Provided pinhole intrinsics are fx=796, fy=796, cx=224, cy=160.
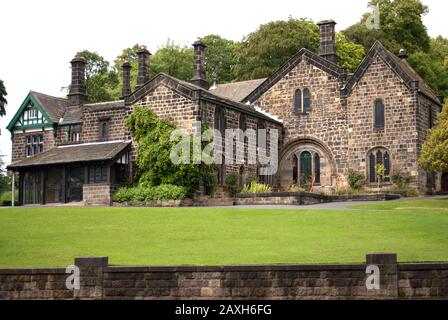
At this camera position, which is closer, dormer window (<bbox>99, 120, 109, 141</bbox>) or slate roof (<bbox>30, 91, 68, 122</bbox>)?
dormer window (<bbox>99, 120, 109, 141</bbox>)

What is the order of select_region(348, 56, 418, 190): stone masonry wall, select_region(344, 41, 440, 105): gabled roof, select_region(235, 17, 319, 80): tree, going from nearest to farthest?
select_region(348, 56, 418, 190): stone masonry wall < select_region(344, 41, 440, 105): gabled roof < select_region(235, 17, 319, 80): tree

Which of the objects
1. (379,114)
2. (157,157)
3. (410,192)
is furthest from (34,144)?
(410,192)

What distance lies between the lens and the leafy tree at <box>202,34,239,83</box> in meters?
75.1

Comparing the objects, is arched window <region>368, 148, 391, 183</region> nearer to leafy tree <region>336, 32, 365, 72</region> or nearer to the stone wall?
leafy tree <region>336, 32, 365, 72</region>

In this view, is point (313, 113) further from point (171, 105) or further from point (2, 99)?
point (2, 99)

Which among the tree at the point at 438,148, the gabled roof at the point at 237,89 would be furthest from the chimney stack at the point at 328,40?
the tree at the point at 438,148

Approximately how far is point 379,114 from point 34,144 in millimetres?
22410

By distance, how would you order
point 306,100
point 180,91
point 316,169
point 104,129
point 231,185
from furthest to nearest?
point 306,100
point 316,169
point 104,129
point 231,185
point 180,91

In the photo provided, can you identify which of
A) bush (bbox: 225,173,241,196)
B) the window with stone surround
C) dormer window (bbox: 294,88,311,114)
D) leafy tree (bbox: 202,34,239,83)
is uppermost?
leafy tree (bbox: 202,34,239,83)

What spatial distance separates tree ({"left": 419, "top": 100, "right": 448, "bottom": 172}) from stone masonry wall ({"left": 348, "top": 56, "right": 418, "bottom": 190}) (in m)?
4.74

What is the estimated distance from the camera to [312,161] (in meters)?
48.1

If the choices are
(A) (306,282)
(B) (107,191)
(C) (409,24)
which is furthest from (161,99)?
(C) (409,24)

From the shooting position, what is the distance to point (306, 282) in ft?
62.6

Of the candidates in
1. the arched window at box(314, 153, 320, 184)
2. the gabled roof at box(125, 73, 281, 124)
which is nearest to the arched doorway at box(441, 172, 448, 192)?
the arched window at box(314, 153, 320, 184)
